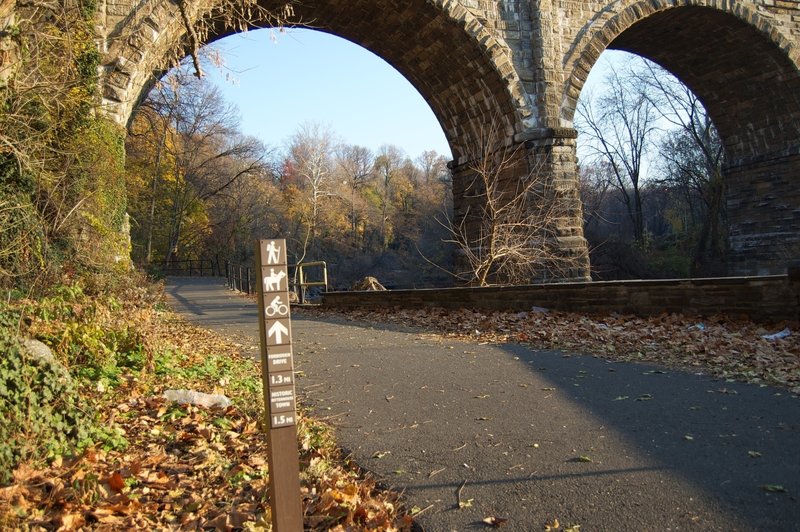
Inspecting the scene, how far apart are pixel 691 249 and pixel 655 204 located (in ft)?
83.5

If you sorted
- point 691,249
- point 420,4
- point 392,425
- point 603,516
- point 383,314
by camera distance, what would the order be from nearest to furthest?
point 603,516 < point 392,425 < point 383,314 < point 420,4 < point 691,249

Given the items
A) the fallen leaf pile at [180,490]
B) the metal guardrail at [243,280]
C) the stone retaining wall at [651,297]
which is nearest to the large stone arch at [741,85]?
the stone retaining wall at [651,297]

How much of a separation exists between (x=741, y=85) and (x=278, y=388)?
21.4 m

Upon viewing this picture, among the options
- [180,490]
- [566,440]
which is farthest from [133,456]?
[566,440]

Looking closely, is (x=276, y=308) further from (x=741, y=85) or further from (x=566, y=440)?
(x=741, y=85)

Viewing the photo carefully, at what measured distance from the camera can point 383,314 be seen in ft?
41.0

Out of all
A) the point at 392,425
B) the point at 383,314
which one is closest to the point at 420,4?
the point at 383,314

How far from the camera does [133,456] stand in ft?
11.7

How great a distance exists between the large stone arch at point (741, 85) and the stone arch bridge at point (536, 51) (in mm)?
41

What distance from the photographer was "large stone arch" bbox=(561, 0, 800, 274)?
1592 cm

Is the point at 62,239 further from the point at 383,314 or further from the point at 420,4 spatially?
the point at 420,4

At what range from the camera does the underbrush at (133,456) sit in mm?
2836

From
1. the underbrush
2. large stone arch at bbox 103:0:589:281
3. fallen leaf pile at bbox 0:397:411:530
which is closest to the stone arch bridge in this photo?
large stone arch at bbox 103:0:589:281

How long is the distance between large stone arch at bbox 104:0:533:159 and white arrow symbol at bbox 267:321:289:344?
1108 centimetres
